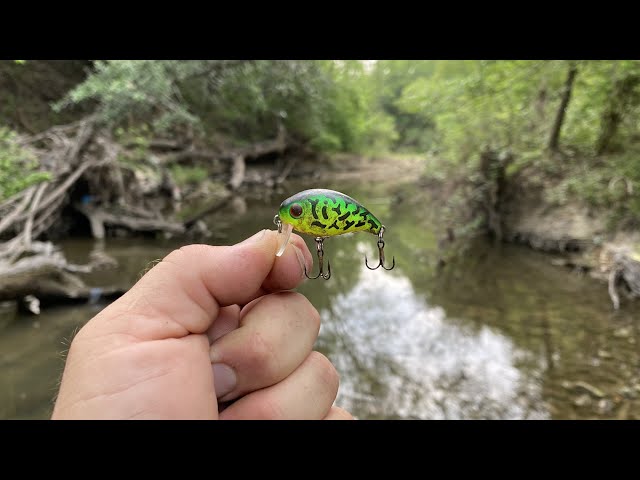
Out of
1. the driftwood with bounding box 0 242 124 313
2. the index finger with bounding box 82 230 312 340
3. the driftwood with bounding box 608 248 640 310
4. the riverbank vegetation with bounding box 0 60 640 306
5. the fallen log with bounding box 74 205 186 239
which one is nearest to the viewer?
the index finger with bounding box 82 230 312 340

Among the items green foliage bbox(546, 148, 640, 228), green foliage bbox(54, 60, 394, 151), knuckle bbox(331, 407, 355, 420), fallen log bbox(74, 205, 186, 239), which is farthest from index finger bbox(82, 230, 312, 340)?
green foliage bbox(54, 60, 394, 151)

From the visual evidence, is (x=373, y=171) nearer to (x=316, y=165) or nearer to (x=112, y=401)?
(x=316, y=165)

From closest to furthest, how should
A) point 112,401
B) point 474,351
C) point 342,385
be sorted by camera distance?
1. point 112,401
2. point 342,385
3. point 474,351

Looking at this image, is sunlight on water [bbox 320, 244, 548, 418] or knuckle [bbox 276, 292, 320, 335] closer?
knuckle [bbox 276, 292, 320, 335]

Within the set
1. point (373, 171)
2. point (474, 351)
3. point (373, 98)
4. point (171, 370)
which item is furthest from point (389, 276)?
point (373, 98)

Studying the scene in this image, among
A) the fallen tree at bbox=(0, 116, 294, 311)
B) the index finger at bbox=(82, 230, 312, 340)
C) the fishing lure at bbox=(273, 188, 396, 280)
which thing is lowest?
the fallen tree at bbox=(0, 116, 294, 311)

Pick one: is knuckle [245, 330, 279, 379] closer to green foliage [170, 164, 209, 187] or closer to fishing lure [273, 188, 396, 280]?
fishing lure [273, 188, 396, 280]
